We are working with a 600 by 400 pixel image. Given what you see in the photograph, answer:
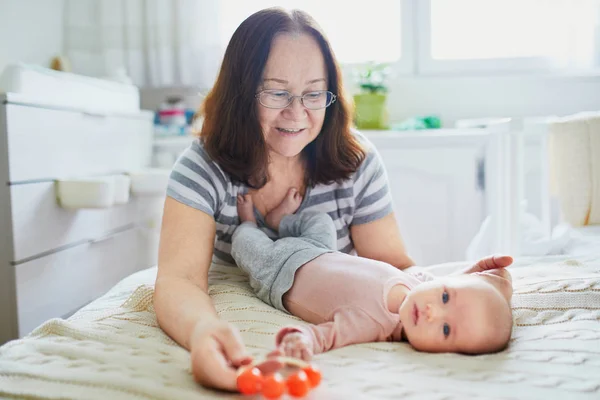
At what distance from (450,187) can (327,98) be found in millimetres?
1228

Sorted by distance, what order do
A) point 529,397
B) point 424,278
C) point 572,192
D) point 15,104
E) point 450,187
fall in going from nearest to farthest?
point 529,397
point 424,278
point 15,104
point 572,192
point 450,187

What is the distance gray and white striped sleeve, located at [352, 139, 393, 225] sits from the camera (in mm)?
1372

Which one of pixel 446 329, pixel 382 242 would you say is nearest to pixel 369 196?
pixel 382 242

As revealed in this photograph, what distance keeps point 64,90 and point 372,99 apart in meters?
1.20

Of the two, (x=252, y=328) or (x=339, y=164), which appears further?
(x=339, y=164)

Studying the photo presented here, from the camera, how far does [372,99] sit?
2494 millimetres

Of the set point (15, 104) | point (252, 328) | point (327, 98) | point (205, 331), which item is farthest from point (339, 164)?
point (15, 104)

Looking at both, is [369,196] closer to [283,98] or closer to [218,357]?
[283,98]

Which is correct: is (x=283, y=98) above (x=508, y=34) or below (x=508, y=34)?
below

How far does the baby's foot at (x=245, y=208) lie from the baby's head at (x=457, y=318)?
0.47 meters

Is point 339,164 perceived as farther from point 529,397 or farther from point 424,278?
point 529,397

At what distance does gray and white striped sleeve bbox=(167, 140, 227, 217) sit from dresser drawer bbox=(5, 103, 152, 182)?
667 mm

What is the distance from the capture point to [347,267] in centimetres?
105

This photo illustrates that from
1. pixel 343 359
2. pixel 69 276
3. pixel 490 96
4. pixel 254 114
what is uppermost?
pixel 490 96
